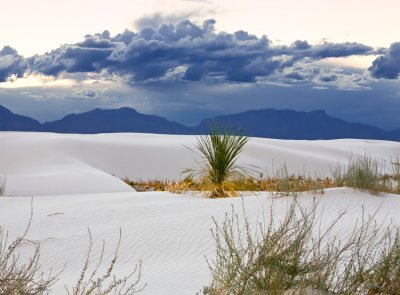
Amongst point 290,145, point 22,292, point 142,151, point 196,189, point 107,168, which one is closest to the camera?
point 22,292

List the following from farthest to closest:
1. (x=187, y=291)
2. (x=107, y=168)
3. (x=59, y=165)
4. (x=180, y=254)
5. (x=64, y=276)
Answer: (x=107, y=168), (x=59, y=165), (x=180, y=254), (x=64, y=276), (x=187, y=291)

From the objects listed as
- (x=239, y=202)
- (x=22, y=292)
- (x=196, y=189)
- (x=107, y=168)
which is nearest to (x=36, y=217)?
(x=239, y=202)

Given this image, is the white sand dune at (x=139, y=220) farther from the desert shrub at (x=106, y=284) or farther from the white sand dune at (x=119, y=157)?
the white sand dune at (x=119, y=157)

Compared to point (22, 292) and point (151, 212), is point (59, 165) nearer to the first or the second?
point (151, 212)

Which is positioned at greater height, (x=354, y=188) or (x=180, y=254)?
(x=354, y=188)

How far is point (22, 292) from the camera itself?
491 centimetres

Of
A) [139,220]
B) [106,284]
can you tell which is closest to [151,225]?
[139,220]

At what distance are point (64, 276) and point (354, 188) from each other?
6.37m

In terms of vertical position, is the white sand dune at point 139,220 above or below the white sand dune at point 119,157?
below

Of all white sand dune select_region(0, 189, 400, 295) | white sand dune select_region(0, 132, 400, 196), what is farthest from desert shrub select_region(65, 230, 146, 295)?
white sand dune select_region(0, 132, 400, 196)

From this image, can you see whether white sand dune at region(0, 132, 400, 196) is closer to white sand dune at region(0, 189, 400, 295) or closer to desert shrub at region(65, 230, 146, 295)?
white sand dune at region(0, 189, 400, 295)

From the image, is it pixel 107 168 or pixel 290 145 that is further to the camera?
pixel 290 145

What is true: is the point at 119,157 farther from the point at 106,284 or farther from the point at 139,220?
the point at 106,284

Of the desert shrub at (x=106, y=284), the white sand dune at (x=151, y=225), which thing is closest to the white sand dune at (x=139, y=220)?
the white sand dune at (x=151, y=225)
